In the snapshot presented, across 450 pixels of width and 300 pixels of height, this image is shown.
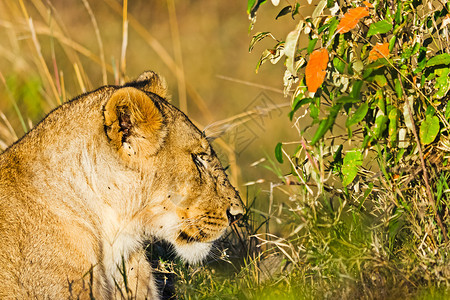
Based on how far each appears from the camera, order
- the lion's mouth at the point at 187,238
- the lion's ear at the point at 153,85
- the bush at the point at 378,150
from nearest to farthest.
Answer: the bush at the point at 378,150
the lion's mouth at the point at 187,238
the lion's ear at the point at 153,85

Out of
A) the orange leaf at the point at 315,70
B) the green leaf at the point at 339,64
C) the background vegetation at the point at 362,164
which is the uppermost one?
the orange leaf at the point at 315,70

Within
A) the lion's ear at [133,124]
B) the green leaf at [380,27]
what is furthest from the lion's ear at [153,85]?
the green leaf at [380,27]

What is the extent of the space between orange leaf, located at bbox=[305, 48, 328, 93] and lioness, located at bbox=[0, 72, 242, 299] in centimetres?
74

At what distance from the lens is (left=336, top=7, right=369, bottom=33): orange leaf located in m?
3.05

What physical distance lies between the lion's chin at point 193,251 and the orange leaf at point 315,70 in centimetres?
105

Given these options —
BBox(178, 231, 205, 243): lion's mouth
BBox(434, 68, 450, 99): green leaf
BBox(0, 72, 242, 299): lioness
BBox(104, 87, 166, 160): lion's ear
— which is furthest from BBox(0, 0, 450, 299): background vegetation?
BBox(104, 87, 166, 160): lion's ear

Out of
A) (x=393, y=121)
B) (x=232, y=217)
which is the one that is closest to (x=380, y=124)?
(x=393, y=121)

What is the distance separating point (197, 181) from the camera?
11.6ft

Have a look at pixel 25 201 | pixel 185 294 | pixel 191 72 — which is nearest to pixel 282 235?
pixel 185 294

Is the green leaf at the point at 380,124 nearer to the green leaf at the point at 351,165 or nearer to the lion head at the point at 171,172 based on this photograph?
the green leaf at the point at 351,165

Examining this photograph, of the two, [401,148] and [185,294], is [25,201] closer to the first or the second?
[185,294]

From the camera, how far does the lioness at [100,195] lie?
10.4ft

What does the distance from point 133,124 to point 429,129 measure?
1.37 m

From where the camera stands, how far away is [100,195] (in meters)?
3.34
